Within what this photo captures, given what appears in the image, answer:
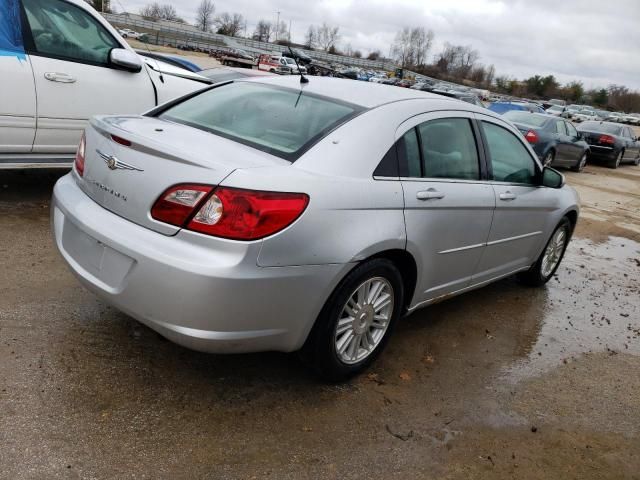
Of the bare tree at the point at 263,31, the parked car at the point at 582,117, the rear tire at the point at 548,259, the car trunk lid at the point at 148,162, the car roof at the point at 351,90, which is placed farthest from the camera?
the bare tree at the point at 263,31

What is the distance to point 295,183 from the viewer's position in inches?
103

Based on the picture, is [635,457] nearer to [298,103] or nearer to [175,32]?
[298,103]

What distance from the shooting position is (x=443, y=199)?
341 cm

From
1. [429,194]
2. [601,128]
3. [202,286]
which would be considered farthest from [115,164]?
[601,128]

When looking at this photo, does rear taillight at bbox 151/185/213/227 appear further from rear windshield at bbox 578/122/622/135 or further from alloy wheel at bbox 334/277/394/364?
rear windshield at bbox 578/122/622/135

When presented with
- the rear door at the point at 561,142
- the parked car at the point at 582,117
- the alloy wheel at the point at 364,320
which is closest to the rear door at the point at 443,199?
the alloy wheel at the point at 364,320

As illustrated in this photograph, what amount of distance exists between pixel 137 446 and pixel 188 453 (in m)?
0.22

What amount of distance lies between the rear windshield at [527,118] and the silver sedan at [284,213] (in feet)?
37.0

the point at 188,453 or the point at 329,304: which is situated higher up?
the point at 329,304

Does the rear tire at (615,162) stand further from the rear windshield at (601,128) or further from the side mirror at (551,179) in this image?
the side mirror at (551,179)

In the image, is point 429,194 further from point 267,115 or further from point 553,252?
point 553,252

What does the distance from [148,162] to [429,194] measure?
1.55 meters

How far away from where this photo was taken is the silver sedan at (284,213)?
2.48 m

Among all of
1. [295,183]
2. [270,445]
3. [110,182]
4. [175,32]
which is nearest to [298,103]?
[295,183]
